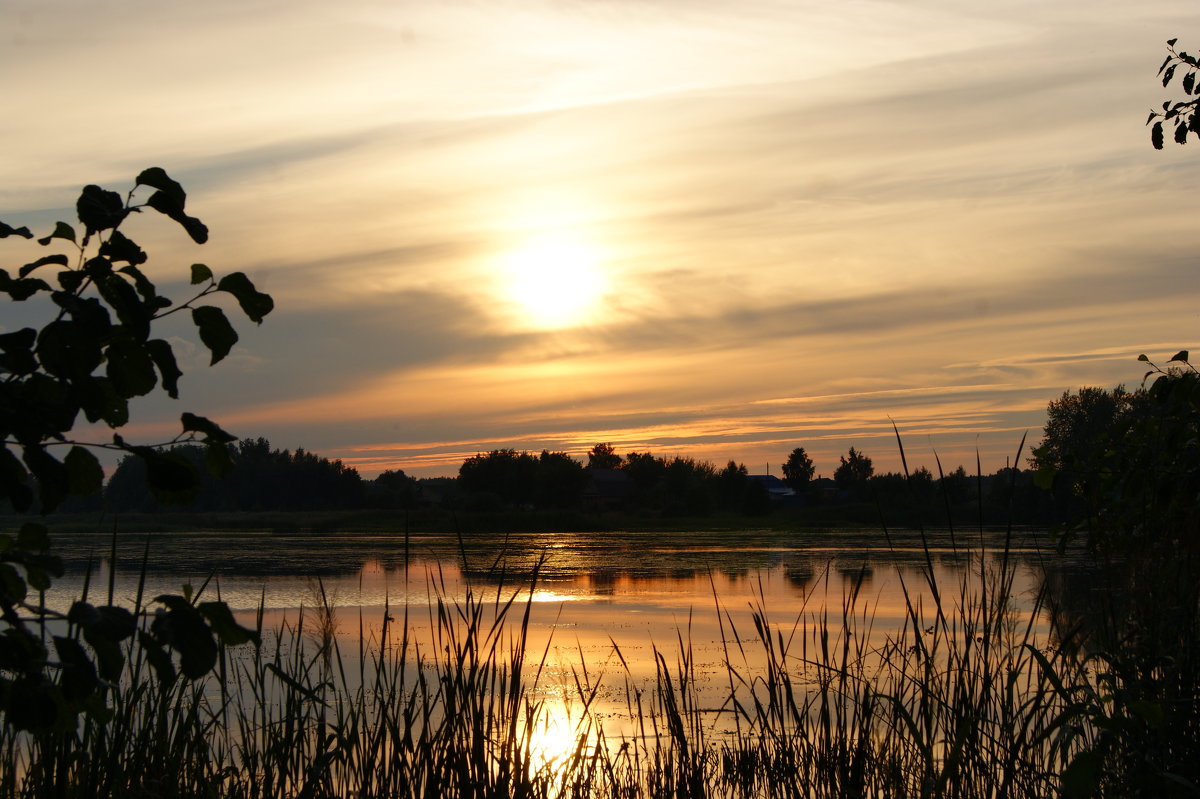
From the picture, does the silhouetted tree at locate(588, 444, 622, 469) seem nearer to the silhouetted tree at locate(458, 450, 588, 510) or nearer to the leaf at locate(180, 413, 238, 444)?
the silhouetted tree at locate(458, 450, 588, 510)

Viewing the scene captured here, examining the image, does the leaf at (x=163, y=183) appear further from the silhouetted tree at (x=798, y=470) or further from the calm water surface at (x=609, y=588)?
the silhouetted tree at (x=798, y=470)

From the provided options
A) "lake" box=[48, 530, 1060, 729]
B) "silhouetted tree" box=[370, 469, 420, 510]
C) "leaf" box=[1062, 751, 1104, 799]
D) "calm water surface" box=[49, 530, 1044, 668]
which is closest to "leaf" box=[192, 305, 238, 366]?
"leaf" box=[1062, 751, 1104, 799]

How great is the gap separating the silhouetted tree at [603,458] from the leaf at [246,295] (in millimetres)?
112596

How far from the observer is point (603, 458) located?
115312 mm

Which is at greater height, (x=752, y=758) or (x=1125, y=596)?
(x=1125, y=596)

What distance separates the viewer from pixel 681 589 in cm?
1827

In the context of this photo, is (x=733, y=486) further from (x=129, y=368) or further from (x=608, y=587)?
(x=129, y=368)

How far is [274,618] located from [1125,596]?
37.3 ft

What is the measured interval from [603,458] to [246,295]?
114 metres

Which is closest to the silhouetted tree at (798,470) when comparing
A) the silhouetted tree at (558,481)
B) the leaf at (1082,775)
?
the silhouetted tree at (558,481)

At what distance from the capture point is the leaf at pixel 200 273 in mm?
1807

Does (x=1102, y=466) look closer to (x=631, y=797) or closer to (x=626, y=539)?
(x=631, y=797)

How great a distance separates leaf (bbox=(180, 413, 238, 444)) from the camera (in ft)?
5.25

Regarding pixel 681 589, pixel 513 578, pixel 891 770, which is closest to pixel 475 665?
pixel 891 770
